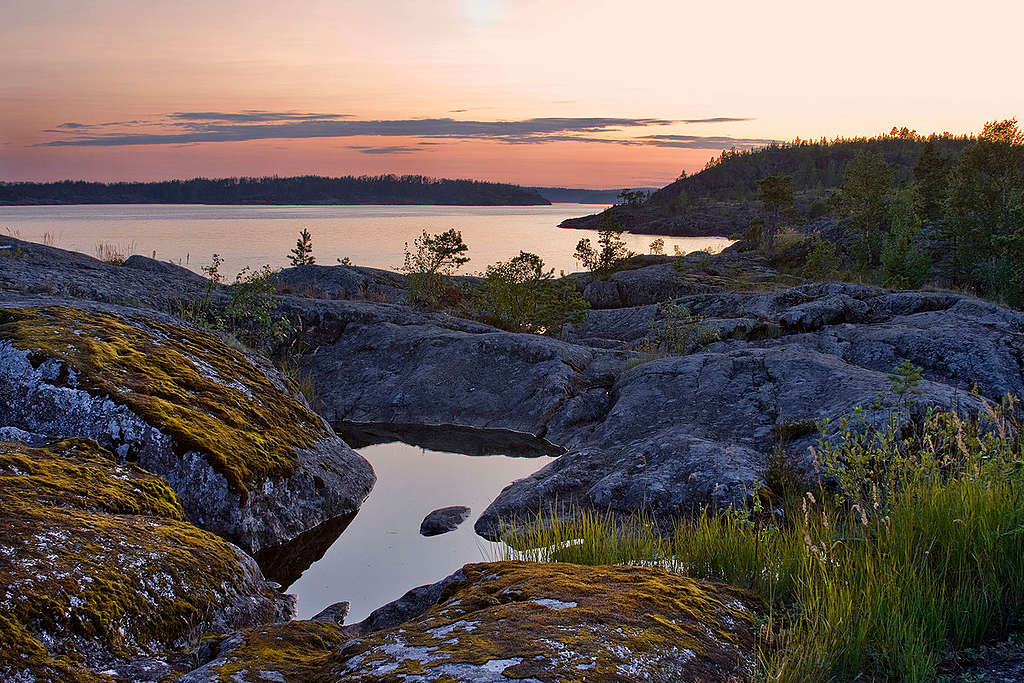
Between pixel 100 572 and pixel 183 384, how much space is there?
13.1 ft

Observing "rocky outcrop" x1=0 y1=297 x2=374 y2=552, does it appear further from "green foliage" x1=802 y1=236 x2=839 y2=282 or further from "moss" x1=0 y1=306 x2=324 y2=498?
"green foliage" x1=802 y1=236 x2=839 y2=282

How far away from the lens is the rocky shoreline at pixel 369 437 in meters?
3.47

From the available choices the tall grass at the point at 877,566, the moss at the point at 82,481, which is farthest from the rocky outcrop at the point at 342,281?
the tall grass at the point at 877,566

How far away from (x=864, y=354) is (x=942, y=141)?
181 metres

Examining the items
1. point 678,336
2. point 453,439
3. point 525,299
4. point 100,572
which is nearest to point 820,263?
point 525,299

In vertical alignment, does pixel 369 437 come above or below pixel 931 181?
below

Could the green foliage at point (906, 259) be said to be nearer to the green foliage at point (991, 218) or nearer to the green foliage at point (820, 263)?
the green foliage at point (991, 218)

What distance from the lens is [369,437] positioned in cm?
1124

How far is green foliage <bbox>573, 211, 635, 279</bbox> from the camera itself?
3800 cm

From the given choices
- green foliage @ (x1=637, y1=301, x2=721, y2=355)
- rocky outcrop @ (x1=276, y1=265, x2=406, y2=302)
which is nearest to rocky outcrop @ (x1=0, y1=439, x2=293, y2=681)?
green foliage @ (x1=637, y1=301, x2=721, y2=355)

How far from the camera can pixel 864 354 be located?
461 inches

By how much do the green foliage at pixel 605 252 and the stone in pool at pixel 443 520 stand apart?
30.1 m

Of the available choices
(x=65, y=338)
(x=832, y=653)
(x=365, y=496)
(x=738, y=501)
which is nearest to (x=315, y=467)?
(x=365, y=496)

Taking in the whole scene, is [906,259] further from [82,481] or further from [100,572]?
[100,572]
